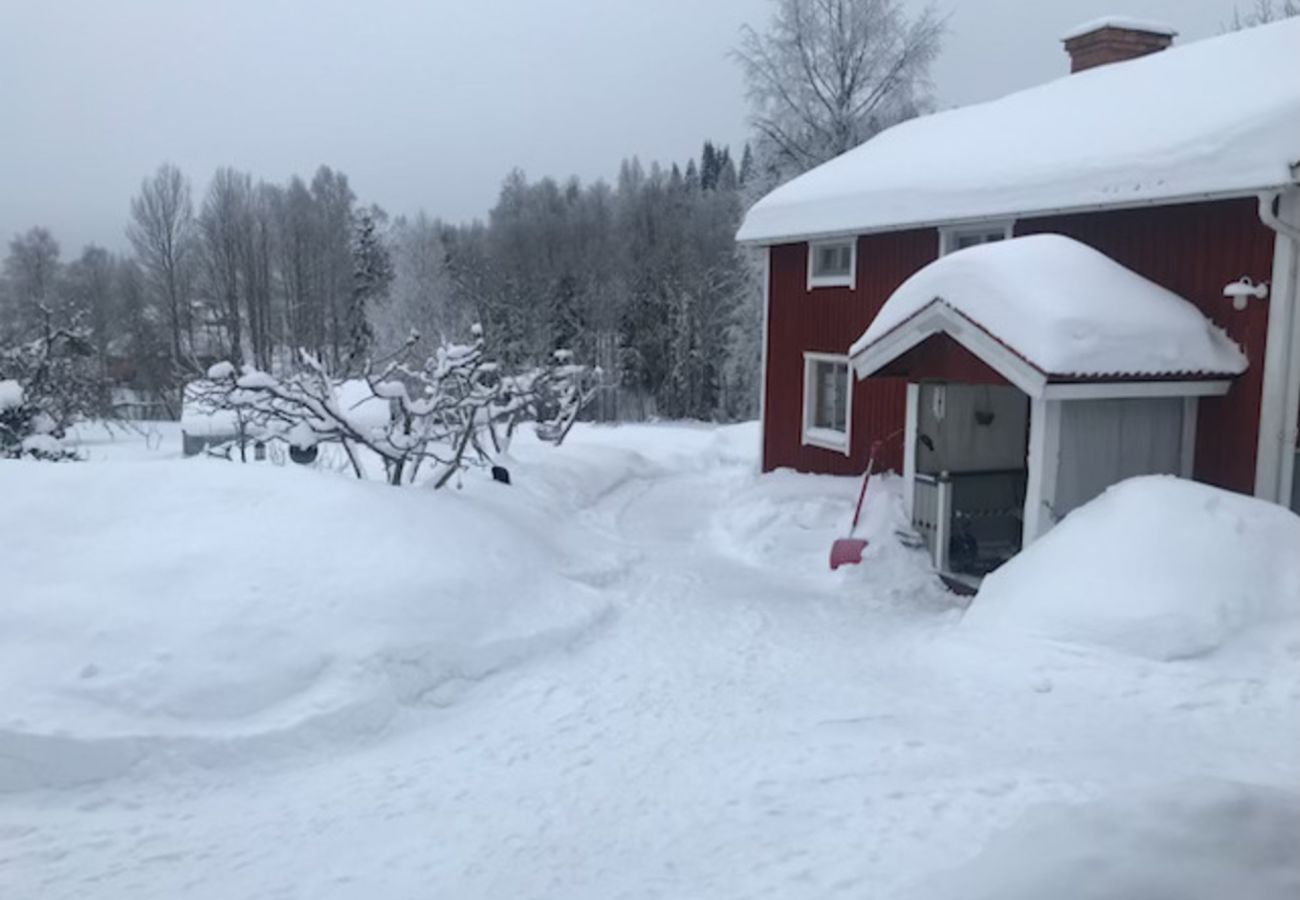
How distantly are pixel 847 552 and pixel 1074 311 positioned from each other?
361cm

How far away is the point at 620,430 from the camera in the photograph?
33062 mm

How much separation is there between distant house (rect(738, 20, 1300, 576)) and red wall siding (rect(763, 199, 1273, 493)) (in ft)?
0.07

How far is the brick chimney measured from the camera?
51.2 ft

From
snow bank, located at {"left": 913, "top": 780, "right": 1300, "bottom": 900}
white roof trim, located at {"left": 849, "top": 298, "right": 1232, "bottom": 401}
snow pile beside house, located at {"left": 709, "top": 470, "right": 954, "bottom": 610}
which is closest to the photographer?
snow bank, located at {"left": 913, "top": 780, "right": 1300, "bottom": 900}

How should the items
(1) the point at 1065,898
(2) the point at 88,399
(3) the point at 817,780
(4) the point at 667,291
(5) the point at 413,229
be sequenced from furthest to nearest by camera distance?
(5) the point at 413,229
(4) the point at 667,291
(2) the point at 88,399
(3) the point at 817,780
(1) the point at 1065,898

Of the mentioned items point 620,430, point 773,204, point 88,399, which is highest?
point 773,204

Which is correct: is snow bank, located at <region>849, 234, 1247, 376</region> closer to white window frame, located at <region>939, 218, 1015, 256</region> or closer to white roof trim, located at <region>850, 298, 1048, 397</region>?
white roof trim, located at <region>850, 298, 1048, 397</region>

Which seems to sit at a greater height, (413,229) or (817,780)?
(413,229)

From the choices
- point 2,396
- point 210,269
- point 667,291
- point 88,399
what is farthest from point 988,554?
point 210,269

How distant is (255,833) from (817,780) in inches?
121

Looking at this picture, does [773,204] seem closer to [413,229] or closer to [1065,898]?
[1065,898]

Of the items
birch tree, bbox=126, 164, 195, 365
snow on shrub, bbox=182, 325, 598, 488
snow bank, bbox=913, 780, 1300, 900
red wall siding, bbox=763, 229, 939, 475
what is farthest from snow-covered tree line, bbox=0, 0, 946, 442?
snow bank, bbox=913, 780, 1300, 900

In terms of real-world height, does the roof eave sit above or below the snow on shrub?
above

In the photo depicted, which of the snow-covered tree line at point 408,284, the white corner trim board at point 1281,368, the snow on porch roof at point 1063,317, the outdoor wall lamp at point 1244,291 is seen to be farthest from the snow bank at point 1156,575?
the snow-covered tree line at point 408,284
